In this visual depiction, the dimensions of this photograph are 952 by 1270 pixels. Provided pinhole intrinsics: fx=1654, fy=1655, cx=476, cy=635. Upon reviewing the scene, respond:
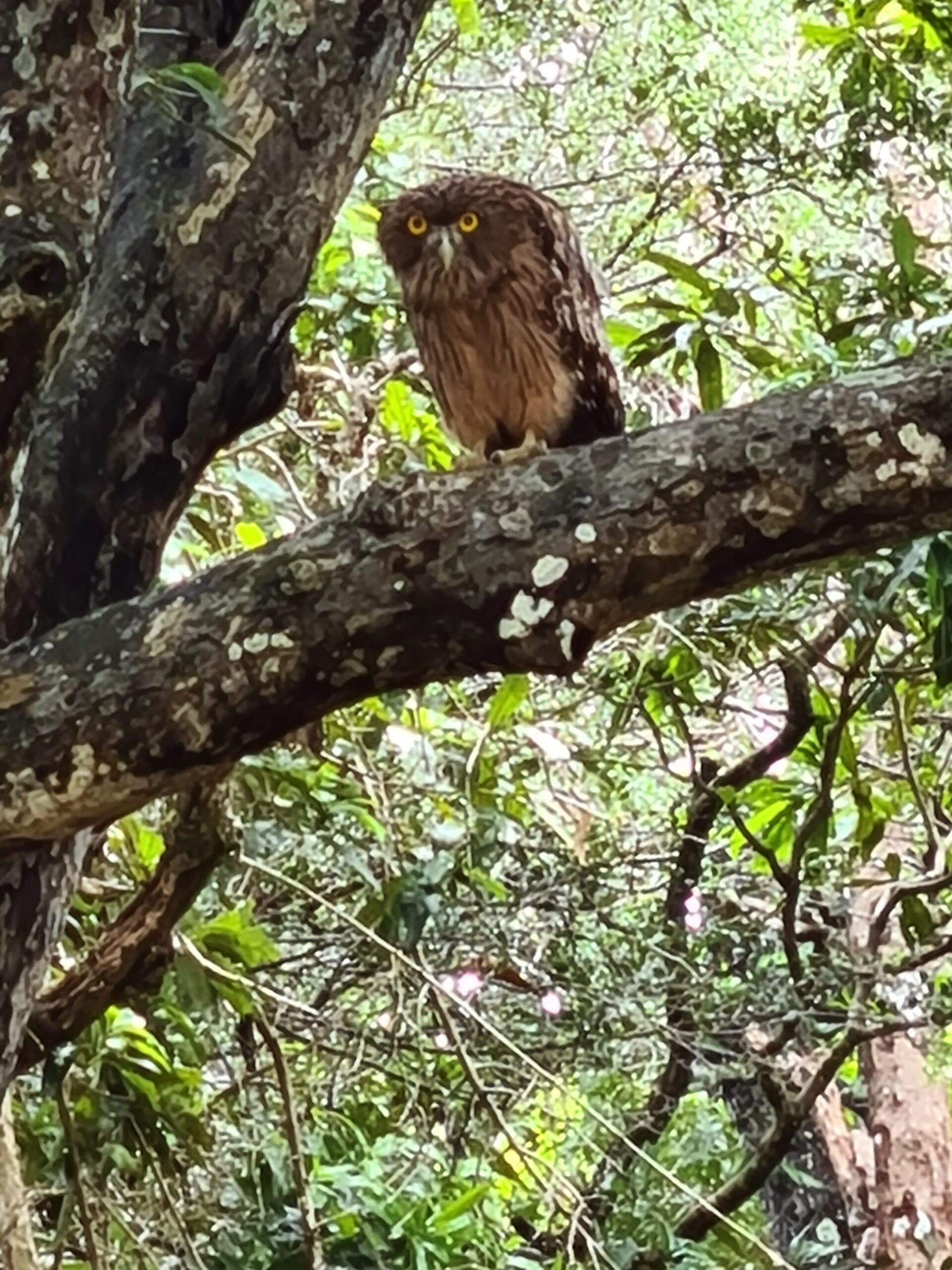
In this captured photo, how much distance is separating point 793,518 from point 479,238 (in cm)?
86

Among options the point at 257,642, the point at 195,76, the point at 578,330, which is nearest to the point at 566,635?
the point at 257,642

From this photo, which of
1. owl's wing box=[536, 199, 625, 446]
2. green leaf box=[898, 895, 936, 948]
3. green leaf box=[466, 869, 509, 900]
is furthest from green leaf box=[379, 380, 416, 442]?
green leaf box=[898, 895, 936, 948]

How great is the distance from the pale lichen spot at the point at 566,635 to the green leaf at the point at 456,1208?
3.77 feet

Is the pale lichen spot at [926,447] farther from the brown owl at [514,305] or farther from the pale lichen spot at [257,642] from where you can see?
the brown owl at [514,305]

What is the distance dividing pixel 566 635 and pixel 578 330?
0.79 meters

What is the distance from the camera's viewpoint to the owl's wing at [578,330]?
185cm

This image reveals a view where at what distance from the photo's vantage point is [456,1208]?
2.06 m

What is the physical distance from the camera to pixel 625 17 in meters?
3.12

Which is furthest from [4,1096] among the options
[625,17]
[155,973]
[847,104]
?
[625,17]

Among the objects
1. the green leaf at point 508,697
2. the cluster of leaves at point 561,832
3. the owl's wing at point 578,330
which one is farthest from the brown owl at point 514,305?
the green leaf at point 508,697

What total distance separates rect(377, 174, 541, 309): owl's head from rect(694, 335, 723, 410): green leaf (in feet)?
0.77

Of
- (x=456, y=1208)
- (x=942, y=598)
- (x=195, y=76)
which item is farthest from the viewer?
(x=456, y=1208)

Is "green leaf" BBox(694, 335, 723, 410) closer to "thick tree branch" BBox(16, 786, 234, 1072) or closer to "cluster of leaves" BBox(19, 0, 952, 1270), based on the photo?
"cluster of leaves" BBox(19, 0, 952, 1270)

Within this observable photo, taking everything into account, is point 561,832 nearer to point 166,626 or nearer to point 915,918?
point 915,918
